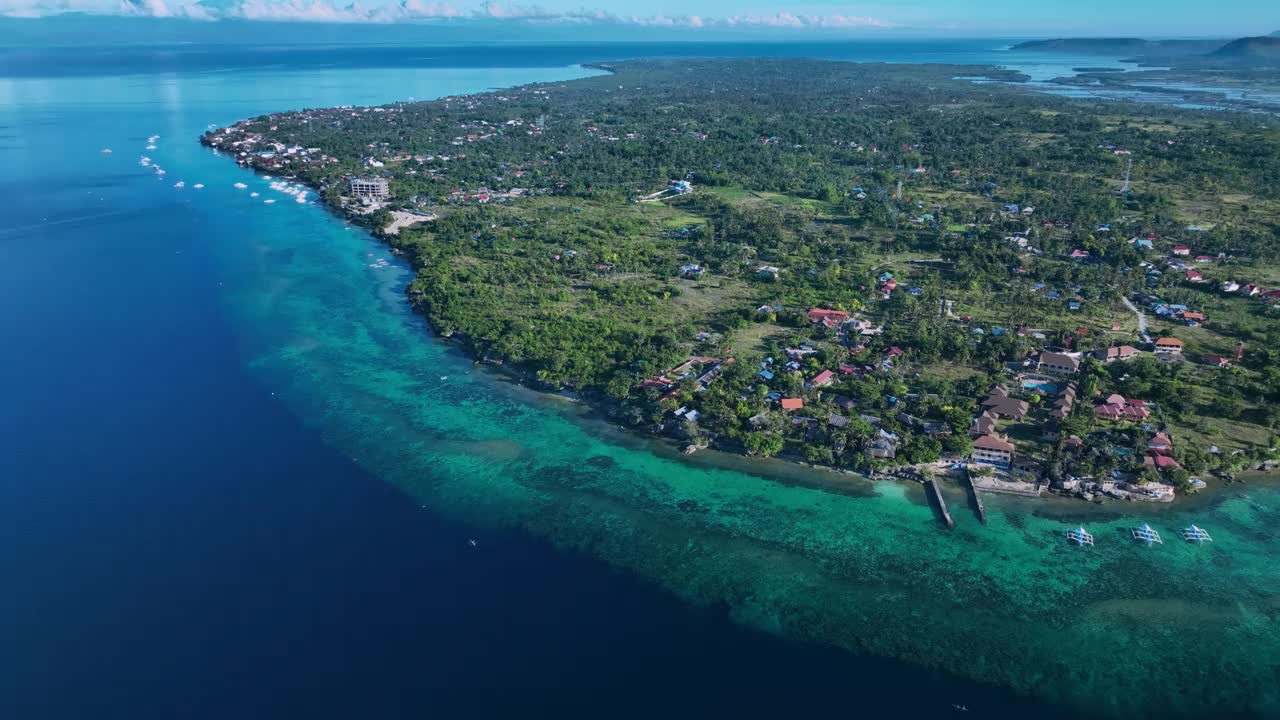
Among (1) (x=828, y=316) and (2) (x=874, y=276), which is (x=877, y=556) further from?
(2) (x=874, y=276)

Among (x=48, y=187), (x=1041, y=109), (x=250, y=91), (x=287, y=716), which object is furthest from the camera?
(x=250, y=91)

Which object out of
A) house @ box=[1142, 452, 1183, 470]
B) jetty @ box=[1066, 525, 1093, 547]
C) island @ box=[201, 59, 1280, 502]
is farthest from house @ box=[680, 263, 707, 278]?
jetty @ box=[1066, 525, 1093, 547]

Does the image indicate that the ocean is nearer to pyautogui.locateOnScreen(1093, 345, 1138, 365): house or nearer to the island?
the island

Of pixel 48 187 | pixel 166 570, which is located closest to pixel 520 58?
pixel 48 187

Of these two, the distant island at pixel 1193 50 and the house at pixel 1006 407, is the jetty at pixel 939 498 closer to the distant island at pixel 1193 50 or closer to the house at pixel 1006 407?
the house at pixel 1006 407

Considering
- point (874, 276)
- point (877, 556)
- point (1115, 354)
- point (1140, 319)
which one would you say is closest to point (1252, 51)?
point (1140, 319)

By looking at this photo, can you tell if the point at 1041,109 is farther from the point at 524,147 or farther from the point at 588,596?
the point at 588,596

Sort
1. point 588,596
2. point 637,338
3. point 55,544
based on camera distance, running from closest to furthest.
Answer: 1. point 588,596
2. point 55,544
3. point 637,338
